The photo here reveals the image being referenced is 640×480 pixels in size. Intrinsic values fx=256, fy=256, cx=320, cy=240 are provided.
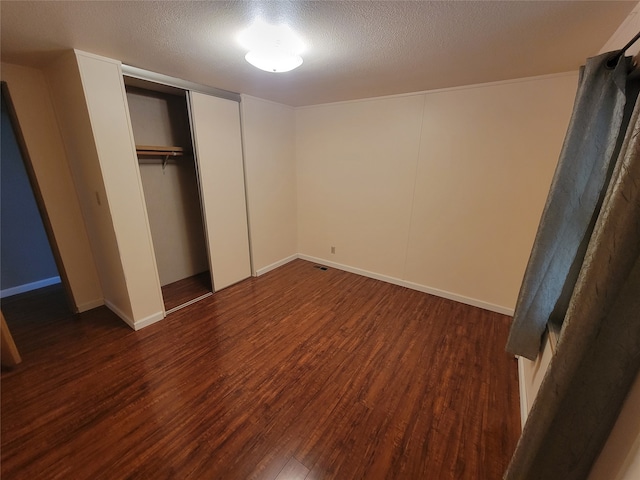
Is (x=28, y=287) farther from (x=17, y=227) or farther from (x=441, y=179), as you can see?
(x=441, y=179)

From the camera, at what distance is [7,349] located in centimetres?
182

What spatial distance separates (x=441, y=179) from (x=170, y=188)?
3153mm

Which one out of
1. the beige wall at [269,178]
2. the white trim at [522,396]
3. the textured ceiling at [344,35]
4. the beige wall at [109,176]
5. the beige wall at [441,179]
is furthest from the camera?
the beige wall at [269,178]

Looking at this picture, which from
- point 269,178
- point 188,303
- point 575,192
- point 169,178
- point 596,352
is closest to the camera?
point 596,352

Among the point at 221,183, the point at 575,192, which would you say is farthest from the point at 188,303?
the point at 575,192

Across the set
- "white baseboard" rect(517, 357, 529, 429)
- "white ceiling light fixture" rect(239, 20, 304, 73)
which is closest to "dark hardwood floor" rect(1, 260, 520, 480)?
"white baseboard" rect(517, 357, 529, 429)

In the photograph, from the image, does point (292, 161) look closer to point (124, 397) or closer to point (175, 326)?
point (175, 326)

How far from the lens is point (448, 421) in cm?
158

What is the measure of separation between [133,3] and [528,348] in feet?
9.36

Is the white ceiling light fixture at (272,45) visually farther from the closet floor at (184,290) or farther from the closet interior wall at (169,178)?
the closet floor at (184,290)

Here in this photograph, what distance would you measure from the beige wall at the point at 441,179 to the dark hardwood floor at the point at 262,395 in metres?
0.59

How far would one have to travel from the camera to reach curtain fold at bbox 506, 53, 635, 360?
4.10 feet

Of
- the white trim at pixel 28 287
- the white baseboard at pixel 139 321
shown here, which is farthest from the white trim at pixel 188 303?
the white trim at pixel 28 287

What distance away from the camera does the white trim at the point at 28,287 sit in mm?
2924
